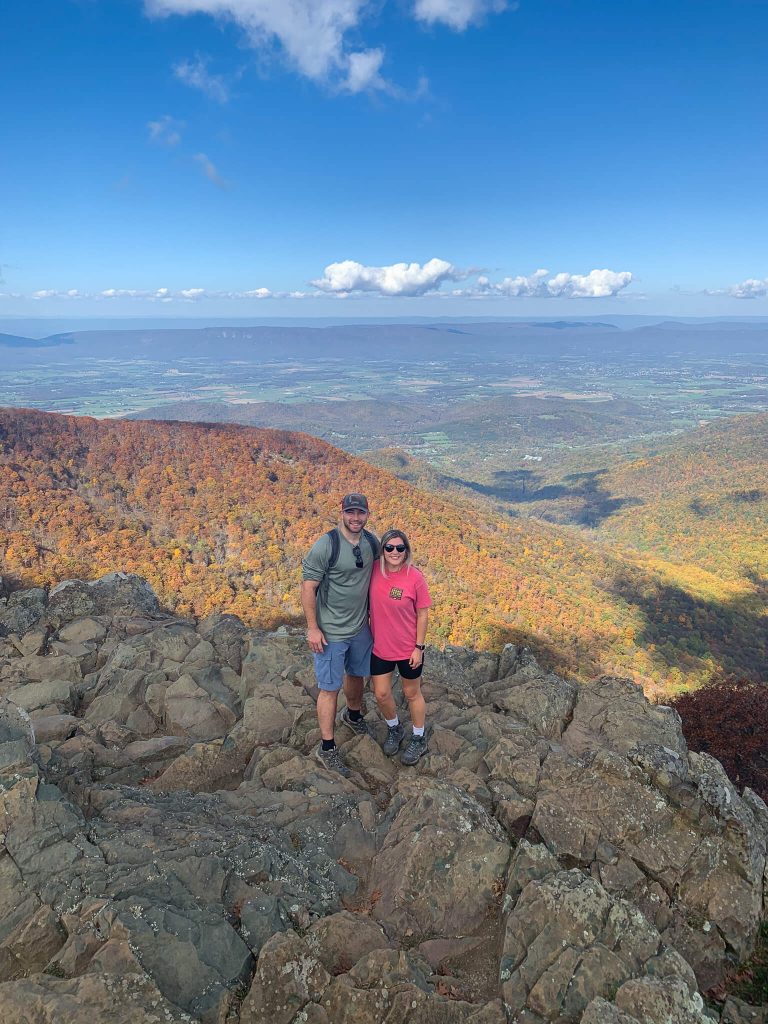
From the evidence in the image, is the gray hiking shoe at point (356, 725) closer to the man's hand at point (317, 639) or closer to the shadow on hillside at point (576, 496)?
the man's hand at point (317, 639)

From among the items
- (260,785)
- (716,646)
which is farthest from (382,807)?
(716,646)

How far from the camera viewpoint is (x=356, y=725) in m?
8.52

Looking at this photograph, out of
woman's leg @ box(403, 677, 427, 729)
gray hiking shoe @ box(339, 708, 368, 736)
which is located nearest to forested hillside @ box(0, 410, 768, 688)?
gray hiking shoe @ box(339, 708, 368, 736)

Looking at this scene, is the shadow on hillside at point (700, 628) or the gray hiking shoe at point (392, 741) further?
the shadow on hillside at point (700, 628)

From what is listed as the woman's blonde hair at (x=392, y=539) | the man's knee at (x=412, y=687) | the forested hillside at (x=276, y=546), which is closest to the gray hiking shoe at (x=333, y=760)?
the man's knee at (x=412, y=687)

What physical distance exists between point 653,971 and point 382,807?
3.51 meters

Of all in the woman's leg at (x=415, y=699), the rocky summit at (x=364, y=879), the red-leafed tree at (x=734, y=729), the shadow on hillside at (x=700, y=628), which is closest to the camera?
A: the rocky summit at (x=364, y=879)

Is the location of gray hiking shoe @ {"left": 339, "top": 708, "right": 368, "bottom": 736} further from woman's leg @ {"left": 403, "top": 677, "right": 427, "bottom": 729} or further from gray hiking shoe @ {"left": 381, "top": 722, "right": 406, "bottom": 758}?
woman's leg @ {"left": 403, "top": 677, "right": 427, "bottom": 729}

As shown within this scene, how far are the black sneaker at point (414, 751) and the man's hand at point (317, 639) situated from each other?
2225mm

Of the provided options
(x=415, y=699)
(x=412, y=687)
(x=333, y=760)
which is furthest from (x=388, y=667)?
(x=333, y=760)

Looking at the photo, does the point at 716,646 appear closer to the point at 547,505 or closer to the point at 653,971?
the point at 653,971

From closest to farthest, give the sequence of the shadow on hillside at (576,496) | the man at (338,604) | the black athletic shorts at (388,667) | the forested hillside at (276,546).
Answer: the man at (338,604) < the black athletic shorts at (388,667) < the forested hillside at (276,546) < the shadow on hillside at (576,496)

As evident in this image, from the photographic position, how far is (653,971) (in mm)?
4184

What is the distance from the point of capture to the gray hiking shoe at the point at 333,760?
25.1 ft
